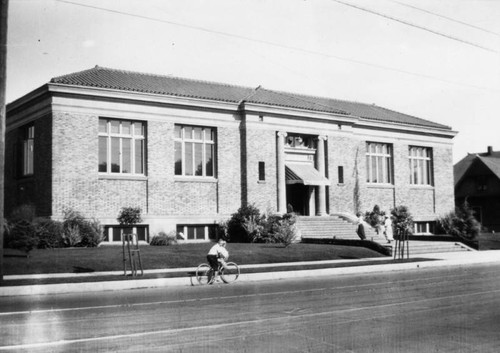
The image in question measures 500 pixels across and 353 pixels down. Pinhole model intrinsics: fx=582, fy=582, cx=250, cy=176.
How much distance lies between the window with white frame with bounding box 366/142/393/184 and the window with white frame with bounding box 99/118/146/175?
17.4 m

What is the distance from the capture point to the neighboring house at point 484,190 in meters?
58.0

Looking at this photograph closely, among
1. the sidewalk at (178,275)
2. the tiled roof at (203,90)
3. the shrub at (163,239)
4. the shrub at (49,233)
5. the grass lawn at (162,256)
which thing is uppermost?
the tiled roof at (203,90)

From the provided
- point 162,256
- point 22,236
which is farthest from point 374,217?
point 22,236

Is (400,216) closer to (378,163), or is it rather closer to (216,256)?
(378,163)

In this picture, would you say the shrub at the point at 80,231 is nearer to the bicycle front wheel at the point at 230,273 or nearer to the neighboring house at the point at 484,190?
the bicycle front wheel at the point at 230,273

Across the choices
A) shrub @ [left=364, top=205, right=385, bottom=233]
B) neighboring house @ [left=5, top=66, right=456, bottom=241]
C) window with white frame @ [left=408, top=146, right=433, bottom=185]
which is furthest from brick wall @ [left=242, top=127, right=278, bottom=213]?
window with white frame @ [left=408, top=146, right=433, bottom=185]

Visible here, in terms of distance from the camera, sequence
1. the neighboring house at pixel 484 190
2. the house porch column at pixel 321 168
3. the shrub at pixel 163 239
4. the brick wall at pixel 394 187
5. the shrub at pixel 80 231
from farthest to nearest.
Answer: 1. the neighboring house at pixel 484 190
2. the brick wall at pixel 394 187
3. the house porch column at pixel 321 168
4. the shrub at pixel 163 239
5. the shrub at pixel 80 231

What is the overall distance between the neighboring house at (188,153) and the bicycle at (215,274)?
11.6 meters

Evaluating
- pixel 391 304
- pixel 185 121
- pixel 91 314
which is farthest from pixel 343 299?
pixel 185 121

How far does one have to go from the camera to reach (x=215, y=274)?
18.8 m

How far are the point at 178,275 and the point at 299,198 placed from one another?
19435mm

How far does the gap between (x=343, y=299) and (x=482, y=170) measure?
168 ft

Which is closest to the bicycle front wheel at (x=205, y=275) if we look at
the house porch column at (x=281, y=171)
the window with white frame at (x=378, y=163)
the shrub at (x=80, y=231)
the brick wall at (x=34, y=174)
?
the shrub at (x=80, y=231)

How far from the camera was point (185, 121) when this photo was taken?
32438 mm
